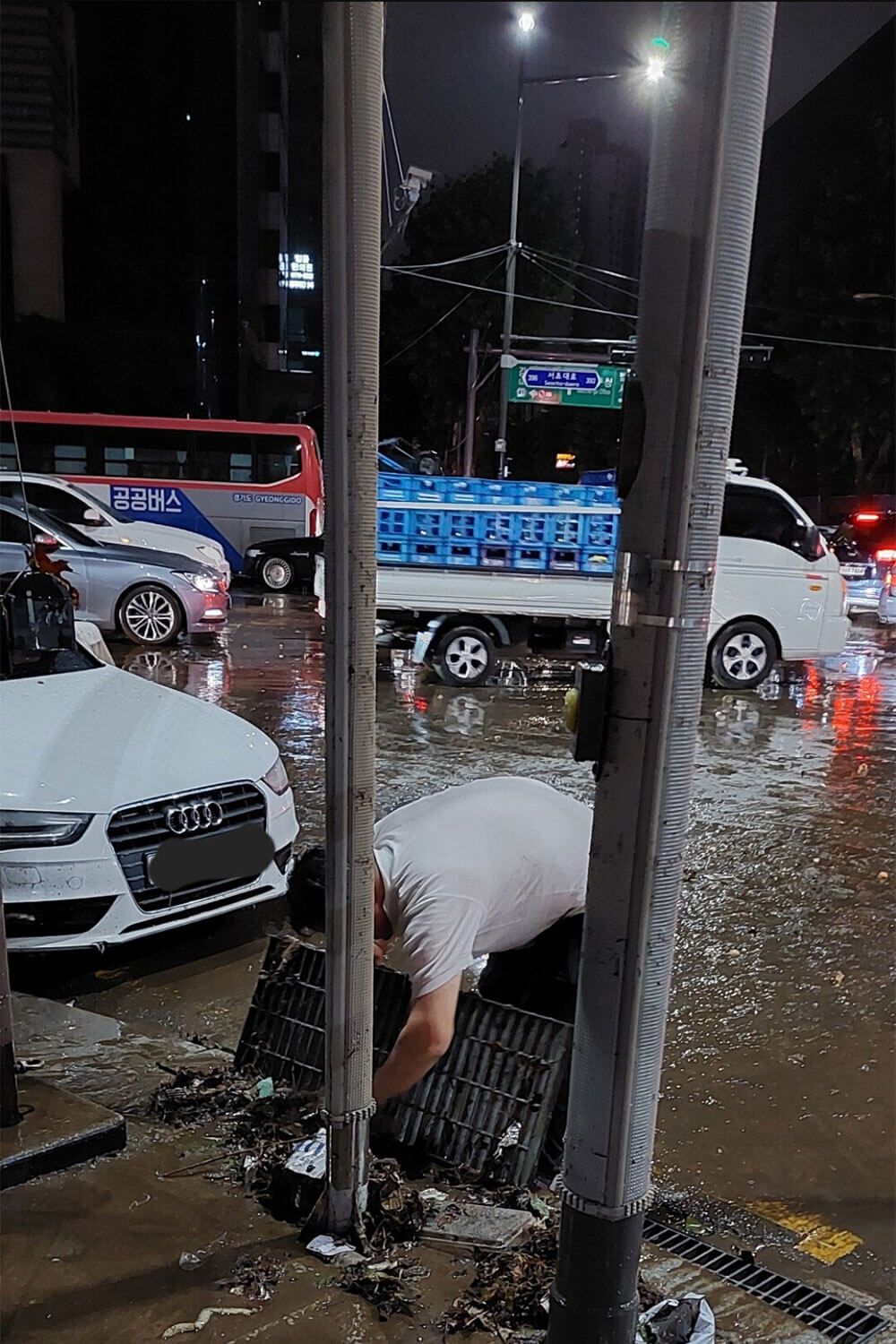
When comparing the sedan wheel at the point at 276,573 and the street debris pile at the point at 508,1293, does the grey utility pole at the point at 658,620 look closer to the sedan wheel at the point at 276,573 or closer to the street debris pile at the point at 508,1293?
the street debris pile at the point at 508,1293

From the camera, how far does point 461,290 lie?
1978 centimetres

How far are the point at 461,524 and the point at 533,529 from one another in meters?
0.75

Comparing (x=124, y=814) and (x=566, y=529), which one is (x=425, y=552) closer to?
(x=566, y=529)

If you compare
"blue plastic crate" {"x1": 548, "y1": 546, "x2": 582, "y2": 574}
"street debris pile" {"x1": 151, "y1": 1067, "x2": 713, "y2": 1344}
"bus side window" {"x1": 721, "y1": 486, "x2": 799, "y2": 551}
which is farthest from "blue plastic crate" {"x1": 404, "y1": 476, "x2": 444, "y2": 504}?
"street debris pile" {"x1": 151, "y1": 1067, "x2": 713, "y2": 1344}

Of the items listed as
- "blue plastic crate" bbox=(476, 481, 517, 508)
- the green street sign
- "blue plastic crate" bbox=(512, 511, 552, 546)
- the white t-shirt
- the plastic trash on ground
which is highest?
the green street sign

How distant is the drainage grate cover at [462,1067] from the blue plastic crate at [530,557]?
285 inches

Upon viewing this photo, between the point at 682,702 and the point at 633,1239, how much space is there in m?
1.01

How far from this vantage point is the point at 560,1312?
1814mm

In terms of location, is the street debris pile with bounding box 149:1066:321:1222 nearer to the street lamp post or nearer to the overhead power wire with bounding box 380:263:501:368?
the street lamp post

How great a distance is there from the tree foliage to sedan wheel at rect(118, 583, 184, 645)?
391cm

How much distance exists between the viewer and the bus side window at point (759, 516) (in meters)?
9.99

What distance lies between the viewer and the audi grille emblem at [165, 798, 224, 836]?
3.76m

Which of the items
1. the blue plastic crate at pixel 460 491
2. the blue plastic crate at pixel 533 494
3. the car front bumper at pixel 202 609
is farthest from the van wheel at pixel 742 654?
the car front bumper at pixel 202 609

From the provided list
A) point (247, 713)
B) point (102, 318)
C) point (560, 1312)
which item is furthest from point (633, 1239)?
point (102, 318)
